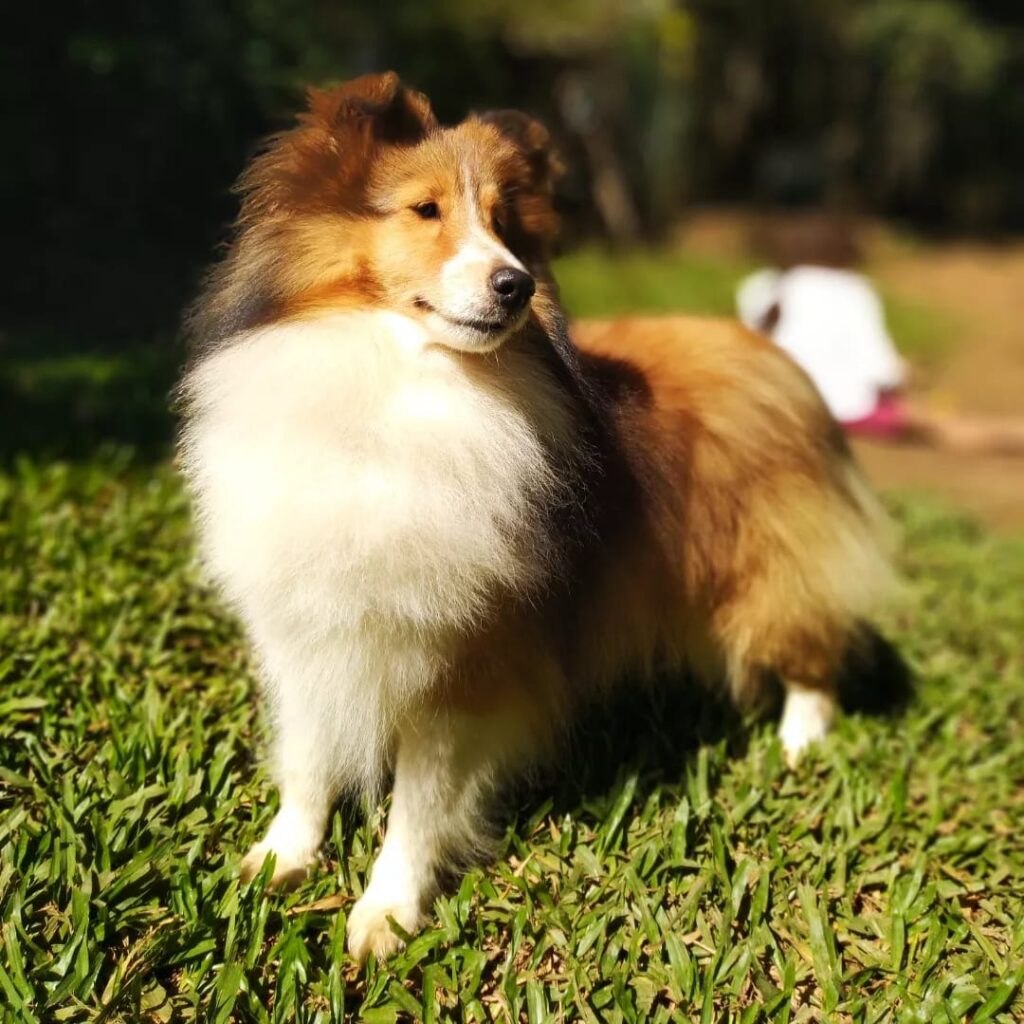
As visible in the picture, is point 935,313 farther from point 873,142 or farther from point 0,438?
point 0,438

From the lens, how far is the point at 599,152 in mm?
A: 13703

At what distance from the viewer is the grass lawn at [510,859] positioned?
2.25 metres

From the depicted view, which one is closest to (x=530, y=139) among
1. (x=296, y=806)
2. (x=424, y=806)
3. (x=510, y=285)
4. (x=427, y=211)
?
(x=427, y=211)

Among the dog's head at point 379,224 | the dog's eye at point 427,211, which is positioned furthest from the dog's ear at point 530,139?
the dog's eye at point 427,211

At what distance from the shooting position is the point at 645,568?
2.73 meters

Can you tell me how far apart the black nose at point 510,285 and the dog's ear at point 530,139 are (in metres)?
0.53

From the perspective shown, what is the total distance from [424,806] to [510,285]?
1.28m

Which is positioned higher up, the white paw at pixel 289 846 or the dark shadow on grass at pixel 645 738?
the white paw at pixel 289 846

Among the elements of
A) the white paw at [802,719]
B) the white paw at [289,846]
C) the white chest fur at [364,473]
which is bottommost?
the white paw at [802,719]

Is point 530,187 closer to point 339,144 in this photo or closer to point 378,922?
point 339,144

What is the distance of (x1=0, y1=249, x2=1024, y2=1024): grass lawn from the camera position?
7.38ft

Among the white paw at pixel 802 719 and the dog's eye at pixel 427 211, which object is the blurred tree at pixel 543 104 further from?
the white paw at pixel 802 719

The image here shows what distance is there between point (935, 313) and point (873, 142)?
19.9ft

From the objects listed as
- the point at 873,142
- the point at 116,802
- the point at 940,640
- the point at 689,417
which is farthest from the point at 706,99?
the point at 116,802
